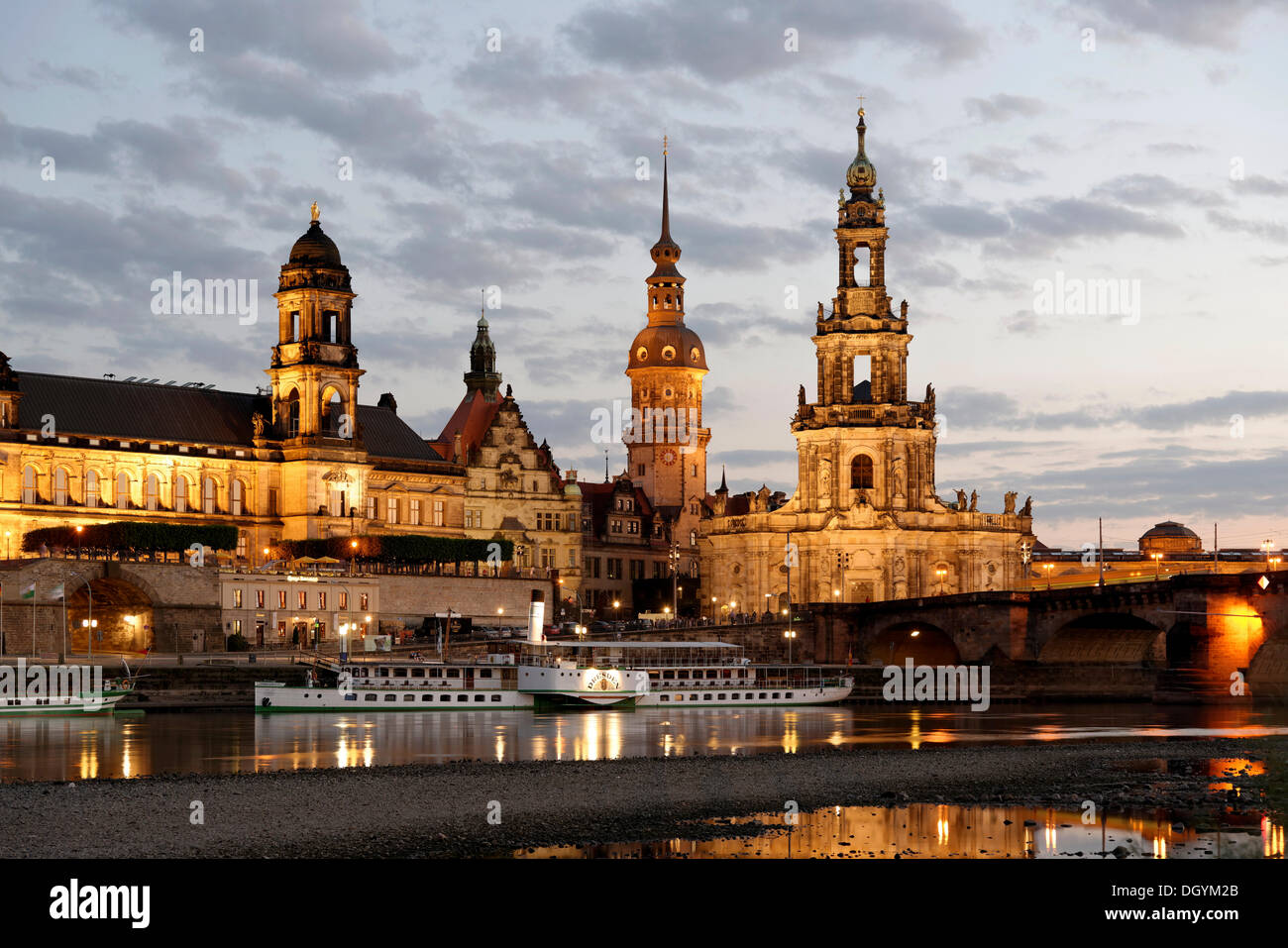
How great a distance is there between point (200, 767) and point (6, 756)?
7873 millimetres

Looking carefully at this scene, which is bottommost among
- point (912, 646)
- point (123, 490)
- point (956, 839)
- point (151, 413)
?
point (956, 839)

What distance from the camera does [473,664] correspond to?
3627 inches

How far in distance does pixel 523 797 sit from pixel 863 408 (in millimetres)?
99495

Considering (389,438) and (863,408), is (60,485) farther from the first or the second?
(863,408)

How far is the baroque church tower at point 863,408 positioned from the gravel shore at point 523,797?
79.5 metres

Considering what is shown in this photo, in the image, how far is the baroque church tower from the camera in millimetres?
142375

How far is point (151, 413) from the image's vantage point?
12462 cm

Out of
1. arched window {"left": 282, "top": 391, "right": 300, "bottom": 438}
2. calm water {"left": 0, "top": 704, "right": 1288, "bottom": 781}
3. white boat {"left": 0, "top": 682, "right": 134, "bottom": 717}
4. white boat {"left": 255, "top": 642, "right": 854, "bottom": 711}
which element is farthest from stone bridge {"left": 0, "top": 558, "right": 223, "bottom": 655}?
arched window {"left": 282, "top": 391, "right": 300, "bottom": 438}

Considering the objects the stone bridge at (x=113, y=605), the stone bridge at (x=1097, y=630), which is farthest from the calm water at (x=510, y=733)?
the stone bridge at (x=113, y=605)

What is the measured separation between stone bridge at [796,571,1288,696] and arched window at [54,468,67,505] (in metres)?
45.8

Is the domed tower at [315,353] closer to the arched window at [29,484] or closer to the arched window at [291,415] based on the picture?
the arched window at [291,415]

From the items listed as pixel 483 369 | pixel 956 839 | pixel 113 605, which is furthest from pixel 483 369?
pixel 956 839

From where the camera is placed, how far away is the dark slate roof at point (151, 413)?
4737 inches
